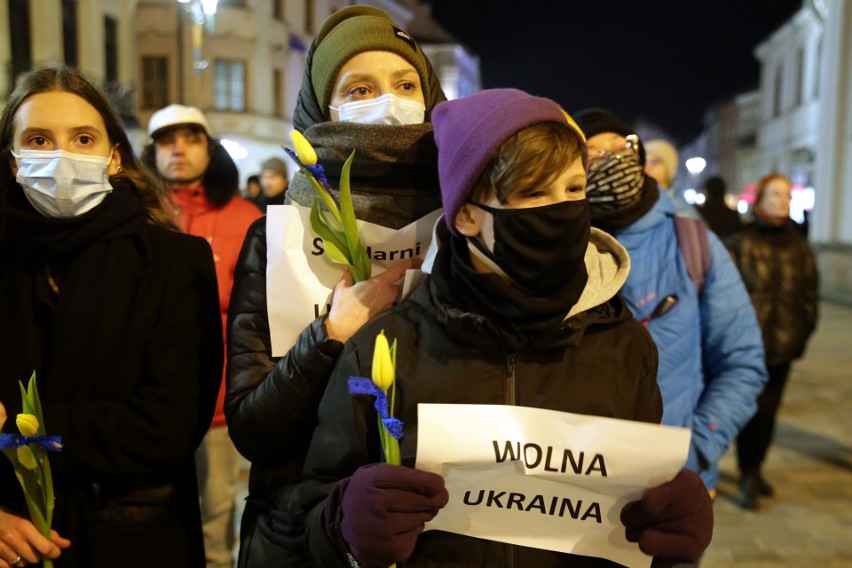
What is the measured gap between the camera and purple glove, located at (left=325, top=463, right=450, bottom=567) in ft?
4.77

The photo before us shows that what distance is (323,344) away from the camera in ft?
5.64

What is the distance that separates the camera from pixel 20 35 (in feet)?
58.2

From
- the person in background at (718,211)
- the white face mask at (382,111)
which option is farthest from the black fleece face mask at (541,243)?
the person in background at (718,211)

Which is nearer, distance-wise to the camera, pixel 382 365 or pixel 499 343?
pixel 382 365

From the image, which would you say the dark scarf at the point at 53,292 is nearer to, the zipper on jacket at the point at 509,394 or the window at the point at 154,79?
the zipper on jacket at the point at 509,394

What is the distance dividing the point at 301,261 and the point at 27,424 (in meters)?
0.74

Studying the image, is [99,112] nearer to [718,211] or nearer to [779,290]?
[779,290]

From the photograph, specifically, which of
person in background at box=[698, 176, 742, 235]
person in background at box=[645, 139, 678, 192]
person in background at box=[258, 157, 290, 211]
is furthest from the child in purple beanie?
person in background at box=[698, 176, 742, 235]

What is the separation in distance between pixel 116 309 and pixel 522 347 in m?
1.19

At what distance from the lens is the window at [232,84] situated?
2889cm

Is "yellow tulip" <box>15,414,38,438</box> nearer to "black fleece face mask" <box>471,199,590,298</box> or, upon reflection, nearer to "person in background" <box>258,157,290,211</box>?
"black fleece face mask" <box>471,199,590,298</box>

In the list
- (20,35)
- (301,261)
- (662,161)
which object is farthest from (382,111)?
(20,35)

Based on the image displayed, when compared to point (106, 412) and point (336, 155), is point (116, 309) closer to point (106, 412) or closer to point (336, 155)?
point (106, 412)

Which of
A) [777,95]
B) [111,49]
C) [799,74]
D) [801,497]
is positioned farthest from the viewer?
[777,95]
